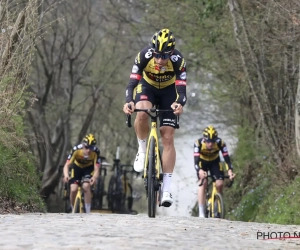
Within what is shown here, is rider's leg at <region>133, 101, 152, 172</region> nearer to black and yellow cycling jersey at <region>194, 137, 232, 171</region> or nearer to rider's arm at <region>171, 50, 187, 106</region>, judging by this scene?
rider's arm at <region>171, 50, 187, 106</region>

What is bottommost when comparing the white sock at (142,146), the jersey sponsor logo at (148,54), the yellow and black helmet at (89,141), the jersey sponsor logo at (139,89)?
the white sock at (142,146)

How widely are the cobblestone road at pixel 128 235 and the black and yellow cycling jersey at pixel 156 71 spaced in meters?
1.86

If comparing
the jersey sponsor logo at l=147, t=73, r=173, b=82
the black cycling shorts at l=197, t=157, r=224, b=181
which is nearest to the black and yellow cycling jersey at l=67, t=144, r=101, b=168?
the black cycling shorts at l=197, t=157, r=224, b=181

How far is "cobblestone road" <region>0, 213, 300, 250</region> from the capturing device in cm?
736

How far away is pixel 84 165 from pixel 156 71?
841 centimetres

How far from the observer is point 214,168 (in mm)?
17469

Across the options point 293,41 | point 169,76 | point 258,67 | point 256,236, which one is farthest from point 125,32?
point 256,236

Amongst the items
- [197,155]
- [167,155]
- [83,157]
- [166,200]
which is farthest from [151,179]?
[83,157]

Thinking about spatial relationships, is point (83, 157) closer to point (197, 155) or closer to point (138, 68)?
point (197, 155)

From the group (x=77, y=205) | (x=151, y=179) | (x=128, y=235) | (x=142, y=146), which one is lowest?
(x=128, y=235)

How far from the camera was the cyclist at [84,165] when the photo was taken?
1895 cm

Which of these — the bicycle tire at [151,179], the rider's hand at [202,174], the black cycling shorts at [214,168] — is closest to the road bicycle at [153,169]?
the bicycle tire at [151,179]

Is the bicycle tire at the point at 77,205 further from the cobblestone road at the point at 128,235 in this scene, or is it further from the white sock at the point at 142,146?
the cobblestone road at the point at 128,235

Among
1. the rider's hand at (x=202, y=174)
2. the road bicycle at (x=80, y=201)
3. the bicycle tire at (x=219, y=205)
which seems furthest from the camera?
the road bicycle at (x=80, y=201)
